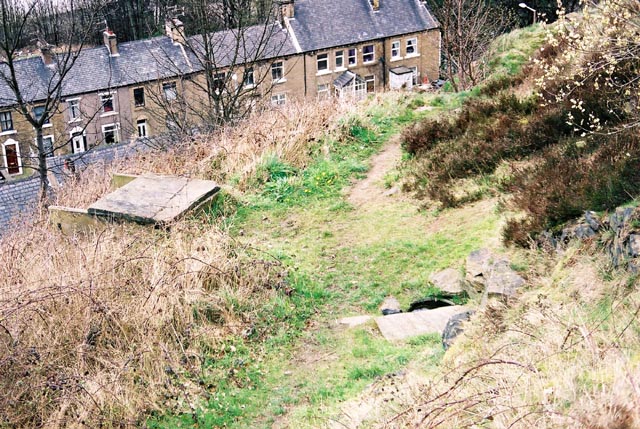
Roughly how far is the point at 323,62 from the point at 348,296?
1539 inches

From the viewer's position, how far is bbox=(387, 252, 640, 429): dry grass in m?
3.72

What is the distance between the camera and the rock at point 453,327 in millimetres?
5723

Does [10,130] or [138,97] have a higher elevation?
[138,97]

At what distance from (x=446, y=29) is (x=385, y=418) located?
15893 mm

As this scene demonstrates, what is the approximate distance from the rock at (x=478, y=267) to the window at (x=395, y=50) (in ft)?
137

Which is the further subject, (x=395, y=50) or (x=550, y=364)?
(x=395, y=50)

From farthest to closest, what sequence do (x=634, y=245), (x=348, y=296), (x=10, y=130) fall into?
(x=10, y=130)
(x=348, y=296)
(x=634, y=245)

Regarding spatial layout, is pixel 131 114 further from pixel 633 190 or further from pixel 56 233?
pixel 633 190

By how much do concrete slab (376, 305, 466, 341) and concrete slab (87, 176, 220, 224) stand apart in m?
3.13

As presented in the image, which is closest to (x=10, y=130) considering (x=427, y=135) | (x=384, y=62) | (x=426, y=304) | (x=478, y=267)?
(x=384, y=62)

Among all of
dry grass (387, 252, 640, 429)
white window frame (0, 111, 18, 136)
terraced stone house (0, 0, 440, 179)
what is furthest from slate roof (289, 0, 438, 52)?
dry grass (387, 252, 640, 429)

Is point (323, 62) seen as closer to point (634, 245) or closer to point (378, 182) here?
point (378, 182)

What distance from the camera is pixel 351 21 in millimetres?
45719

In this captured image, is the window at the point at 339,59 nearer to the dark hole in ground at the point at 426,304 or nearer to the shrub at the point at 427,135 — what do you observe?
the shrub at the point at 427,135
